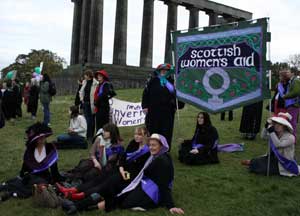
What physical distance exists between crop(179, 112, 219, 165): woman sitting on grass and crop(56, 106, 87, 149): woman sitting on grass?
279cm

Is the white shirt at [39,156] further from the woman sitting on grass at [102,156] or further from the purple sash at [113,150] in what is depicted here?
the purple sash at [113,150]

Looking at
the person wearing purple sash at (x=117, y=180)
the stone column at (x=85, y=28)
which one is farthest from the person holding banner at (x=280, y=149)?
the stone column at (x=85, y=28)

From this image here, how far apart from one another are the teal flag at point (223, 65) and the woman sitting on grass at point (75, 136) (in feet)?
8.79

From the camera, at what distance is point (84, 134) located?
9.49 meters

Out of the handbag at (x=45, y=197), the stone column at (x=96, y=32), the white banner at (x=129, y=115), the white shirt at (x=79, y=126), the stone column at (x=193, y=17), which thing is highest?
the stone column at (x=193, y=17)

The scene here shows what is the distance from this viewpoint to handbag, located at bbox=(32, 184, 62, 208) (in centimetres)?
502

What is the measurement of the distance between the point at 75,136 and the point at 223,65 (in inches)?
161

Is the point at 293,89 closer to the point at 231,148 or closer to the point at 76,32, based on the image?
the point at 231,148

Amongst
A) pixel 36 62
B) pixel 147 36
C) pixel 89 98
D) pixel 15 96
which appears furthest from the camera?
pixel 36 62

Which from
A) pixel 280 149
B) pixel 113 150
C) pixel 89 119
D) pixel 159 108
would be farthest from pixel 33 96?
pixel 280 149

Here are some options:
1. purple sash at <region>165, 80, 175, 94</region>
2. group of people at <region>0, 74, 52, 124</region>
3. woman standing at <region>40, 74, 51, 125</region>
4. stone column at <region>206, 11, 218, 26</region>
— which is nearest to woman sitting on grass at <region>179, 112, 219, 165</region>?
purple sash at <region>165, 80, 175, 94</region>

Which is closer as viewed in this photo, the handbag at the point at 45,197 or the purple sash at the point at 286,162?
the handbag at the point at 45,197

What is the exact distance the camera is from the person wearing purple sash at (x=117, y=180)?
16.1 feet

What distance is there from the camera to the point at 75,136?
9281mm
